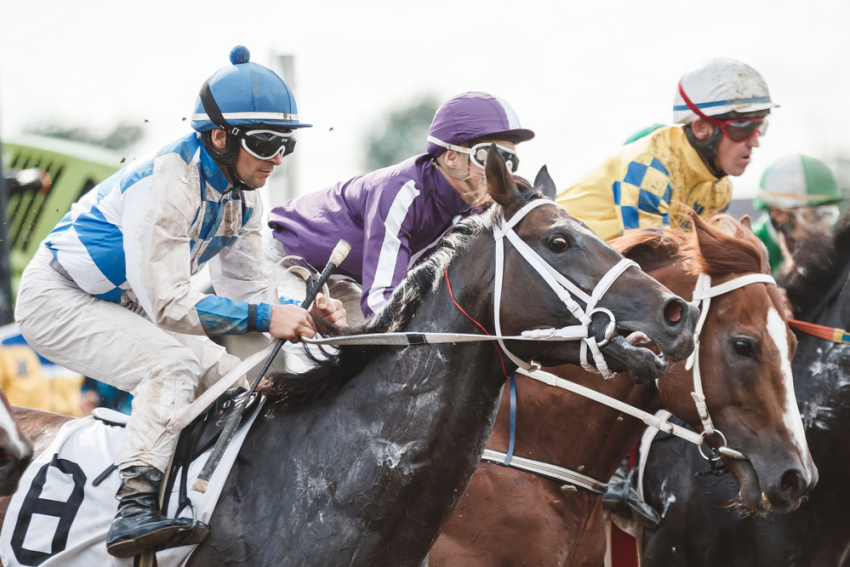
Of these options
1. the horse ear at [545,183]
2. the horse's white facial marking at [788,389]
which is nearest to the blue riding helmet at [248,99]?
the horse ear at [545,183]

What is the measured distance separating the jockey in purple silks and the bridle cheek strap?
1.23 metres

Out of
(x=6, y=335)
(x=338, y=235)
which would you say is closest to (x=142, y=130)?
(x=6, y=335)

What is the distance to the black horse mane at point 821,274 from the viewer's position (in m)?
5.04

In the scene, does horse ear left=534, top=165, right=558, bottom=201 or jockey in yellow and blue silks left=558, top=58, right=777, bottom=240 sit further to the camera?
jockey in yellow and blue silks left=558, top=58, right=777, bottom=240

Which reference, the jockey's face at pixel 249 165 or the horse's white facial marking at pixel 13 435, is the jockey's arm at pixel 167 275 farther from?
the horse's white facial marking at pixel 13 435

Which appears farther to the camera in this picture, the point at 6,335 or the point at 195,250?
the point at 6,335

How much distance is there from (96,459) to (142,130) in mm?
53402

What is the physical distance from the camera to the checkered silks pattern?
198 inches

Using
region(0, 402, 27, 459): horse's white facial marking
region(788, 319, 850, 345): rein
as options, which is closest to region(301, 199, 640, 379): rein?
region(0, 402, 27, 459): horse's white facial marking

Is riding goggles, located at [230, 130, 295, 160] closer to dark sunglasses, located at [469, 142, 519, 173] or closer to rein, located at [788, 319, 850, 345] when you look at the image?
dark sunglasses, located at [469, 142, 519, 173]

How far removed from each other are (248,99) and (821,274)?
3.47m

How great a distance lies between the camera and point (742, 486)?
158 inches

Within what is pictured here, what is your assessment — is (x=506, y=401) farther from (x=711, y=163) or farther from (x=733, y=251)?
(x=711, y=163)

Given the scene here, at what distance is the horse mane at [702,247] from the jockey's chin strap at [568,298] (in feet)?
3.90
